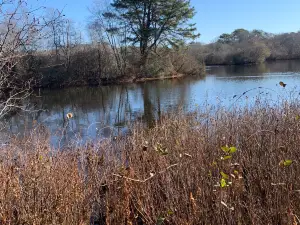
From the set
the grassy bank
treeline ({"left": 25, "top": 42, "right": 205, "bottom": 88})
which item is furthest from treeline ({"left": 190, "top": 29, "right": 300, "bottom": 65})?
the grassy bank

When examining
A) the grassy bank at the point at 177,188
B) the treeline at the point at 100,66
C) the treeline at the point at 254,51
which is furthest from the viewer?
the treeline at the point at 254,51

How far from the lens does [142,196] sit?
328 centimetres

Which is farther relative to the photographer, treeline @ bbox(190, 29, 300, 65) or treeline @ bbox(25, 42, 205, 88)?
treeline @ bbox(190, 29, 300, 65)

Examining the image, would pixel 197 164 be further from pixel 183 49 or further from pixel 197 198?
pixel 183 49

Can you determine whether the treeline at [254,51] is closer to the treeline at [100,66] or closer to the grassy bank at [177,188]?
the treeline at [100,66]

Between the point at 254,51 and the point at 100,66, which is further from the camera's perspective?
the point at 254,51

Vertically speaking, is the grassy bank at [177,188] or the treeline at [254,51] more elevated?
the treeline at [254,51]

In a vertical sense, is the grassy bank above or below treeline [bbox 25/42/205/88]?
below

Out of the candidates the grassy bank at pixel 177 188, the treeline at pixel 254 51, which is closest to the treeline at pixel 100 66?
the treeline at pixel 254 51

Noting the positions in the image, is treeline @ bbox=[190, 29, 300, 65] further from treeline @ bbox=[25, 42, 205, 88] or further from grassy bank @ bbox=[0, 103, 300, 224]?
grassy bank @ bbox=[0, 103, 300, 224]

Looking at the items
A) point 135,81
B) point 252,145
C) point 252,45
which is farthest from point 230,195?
point 252,45

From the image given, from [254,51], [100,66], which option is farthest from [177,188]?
[254,51]

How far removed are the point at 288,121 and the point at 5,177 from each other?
11.6 ft

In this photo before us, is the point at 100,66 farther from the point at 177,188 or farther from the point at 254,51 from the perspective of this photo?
the point at 177,188
